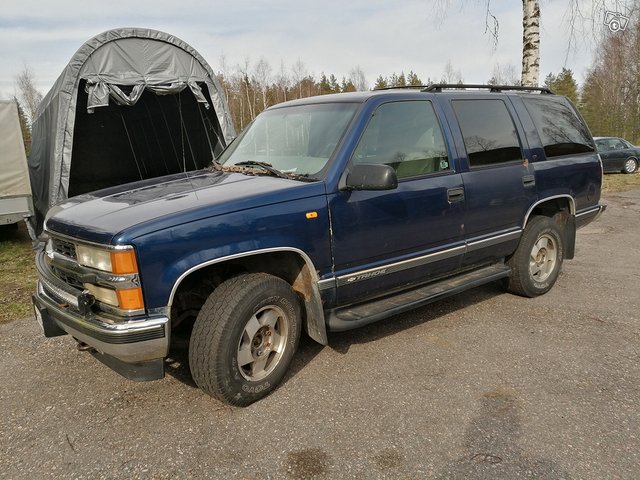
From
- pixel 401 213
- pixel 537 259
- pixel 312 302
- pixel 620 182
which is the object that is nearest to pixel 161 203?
pixel 312 302

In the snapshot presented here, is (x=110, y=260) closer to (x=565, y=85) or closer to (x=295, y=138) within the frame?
(x=295, y=138)

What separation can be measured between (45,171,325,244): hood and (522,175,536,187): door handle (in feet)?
7.57

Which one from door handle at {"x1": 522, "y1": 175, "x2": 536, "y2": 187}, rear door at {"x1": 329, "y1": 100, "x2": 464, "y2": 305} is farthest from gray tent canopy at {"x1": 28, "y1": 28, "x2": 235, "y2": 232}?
door handle at {"x1": 522, "y1": 175, "x2": 536, "y2": 187}

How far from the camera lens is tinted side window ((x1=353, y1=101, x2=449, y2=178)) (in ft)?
11.6

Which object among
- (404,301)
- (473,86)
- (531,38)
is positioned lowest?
(404,301)

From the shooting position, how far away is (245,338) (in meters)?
3.01

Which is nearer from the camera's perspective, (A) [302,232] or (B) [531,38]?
(A) [302,232]

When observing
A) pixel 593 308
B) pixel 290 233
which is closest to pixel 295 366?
pixel 290 233

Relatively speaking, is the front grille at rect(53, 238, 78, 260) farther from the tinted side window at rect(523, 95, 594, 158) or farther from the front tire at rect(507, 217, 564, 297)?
the tinted side window at rect(523, 95, 594, 158)

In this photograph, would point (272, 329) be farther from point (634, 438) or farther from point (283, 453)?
point (634, 438)

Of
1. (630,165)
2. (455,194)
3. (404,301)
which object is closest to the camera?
(404,301)

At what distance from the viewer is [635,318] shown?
433 cm

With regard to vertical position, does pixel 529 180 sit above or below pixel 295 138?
below

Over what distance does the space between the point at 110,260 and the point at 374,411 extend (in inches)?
71.3
